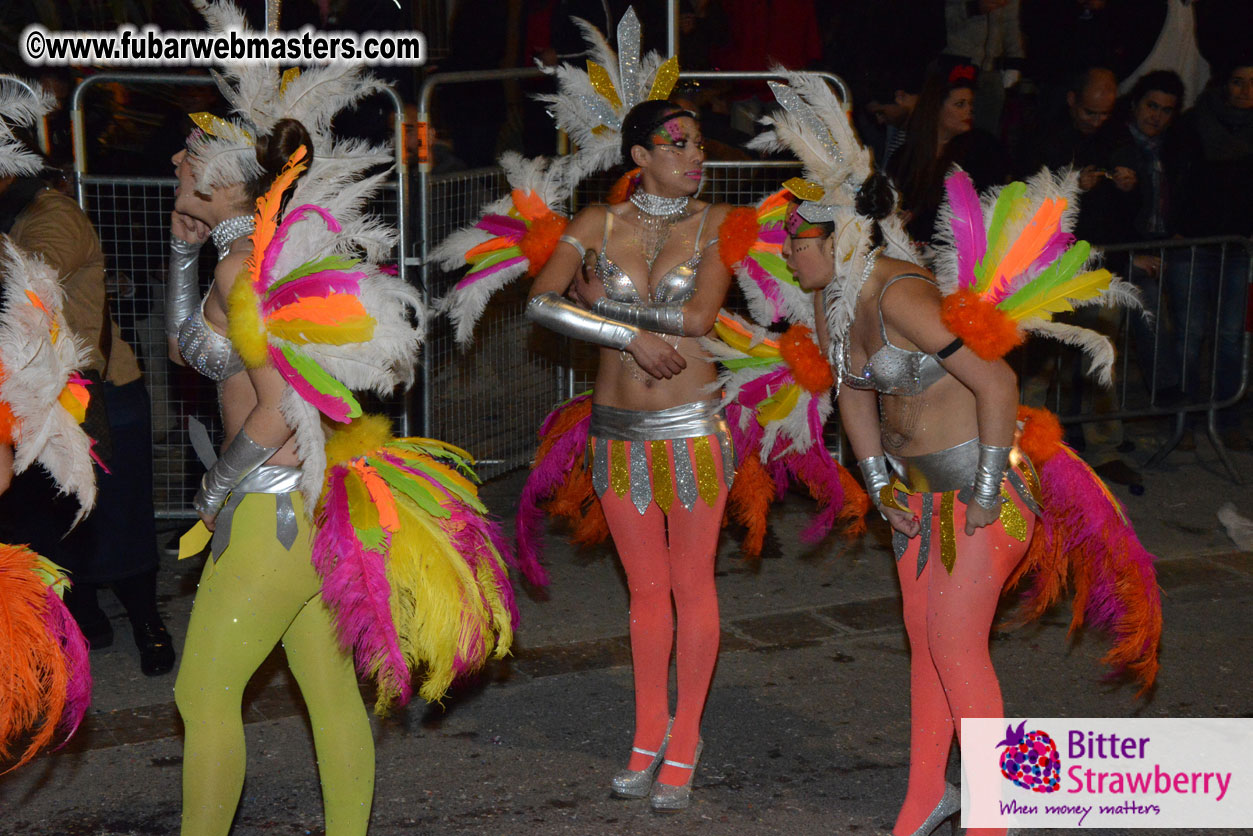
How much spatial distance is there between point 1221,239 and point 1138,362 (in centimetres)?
82

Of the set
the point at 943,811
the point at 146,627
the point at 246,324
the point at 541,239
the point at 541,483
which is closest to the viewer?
the point at 246,324

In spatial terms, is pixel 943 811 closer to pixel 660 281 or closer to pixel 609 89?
pixel 660 281

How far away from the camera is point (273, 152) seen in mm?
3164

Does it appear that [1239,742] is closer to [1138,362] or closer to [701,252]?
[701,252]

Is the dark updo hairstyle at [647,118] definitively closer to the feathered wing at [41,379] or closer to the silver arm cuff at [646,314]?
the silver arm cuff at [646,314]

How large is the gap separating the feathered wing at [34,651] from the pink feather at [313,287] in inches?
36.8

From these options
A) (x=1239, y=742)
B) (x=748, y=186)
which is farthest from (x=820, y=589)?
(x=748, y=186)

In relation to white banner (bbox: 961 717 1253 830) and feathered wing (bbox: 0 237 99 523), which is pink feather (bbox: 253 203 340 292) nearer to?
feathered wing (bbox: 0 237 99 523)

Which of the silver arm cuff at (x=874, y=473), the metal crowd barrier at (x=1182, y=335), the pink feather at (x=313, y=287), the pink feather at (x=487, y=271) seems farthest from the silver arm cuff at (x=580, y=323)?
the metal crowd barrier at (x=1182, y=335)

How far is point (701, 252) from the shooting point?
3955 mm

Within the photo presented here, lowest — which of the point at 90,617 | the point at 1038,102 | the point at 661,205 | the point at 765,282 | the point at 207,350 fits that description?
the point at 90,617

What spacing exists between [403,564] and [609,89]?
1787 millimetres

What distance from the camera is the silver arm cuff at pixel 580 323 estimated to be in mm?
3877

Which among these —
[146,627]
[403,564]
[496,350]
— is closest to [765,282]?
[403,564]
